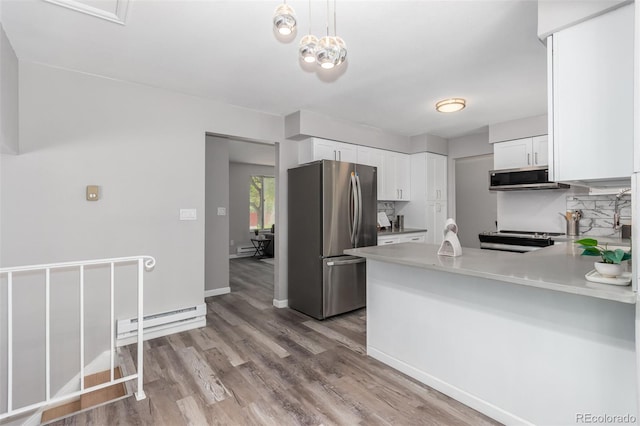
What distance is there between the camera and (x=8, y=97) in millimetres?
2207

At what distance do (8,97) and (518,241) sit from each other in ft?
17.0

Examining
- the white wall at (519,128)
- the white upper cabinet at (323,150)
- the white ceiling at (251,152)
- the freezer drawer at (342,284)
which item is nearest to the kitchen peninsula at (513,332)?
the freezer drawer at (342,284)

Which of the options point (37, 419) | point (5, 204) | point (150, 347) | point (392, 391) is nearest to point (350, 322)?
point (392, 391)

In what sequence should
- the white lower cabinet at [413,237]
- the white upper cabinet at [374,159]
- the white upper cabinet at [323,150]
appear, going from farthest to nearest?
the white lower cabinet at [413,237]
the white upper cabinet at [374,159]
the white upper cabinet at [323,150]

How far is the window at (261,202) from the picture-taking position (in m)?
8.51

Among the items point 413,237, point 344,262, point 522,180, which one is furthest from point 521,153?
point 344,262

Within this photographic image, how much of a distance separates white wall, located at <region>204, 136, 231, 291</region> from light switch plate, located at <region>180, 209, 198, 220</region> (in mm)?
1245

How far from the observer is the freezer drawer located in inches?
137

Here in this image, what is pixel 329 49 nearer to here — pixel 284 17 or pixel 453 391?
pixel 284 17

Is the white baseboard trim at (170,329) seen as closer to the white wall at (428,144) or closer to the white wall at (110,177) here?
the white wall at (110,177)

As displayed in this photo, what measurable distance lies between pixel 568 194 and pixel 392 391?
3764 mm

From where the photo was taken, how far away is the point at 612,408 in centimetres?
144

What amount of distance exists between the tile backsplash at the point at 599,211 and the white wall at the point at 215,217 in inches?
194

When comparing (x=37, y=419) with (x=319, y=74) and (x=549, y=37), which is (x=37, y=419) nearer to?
(x=319, y=74)
